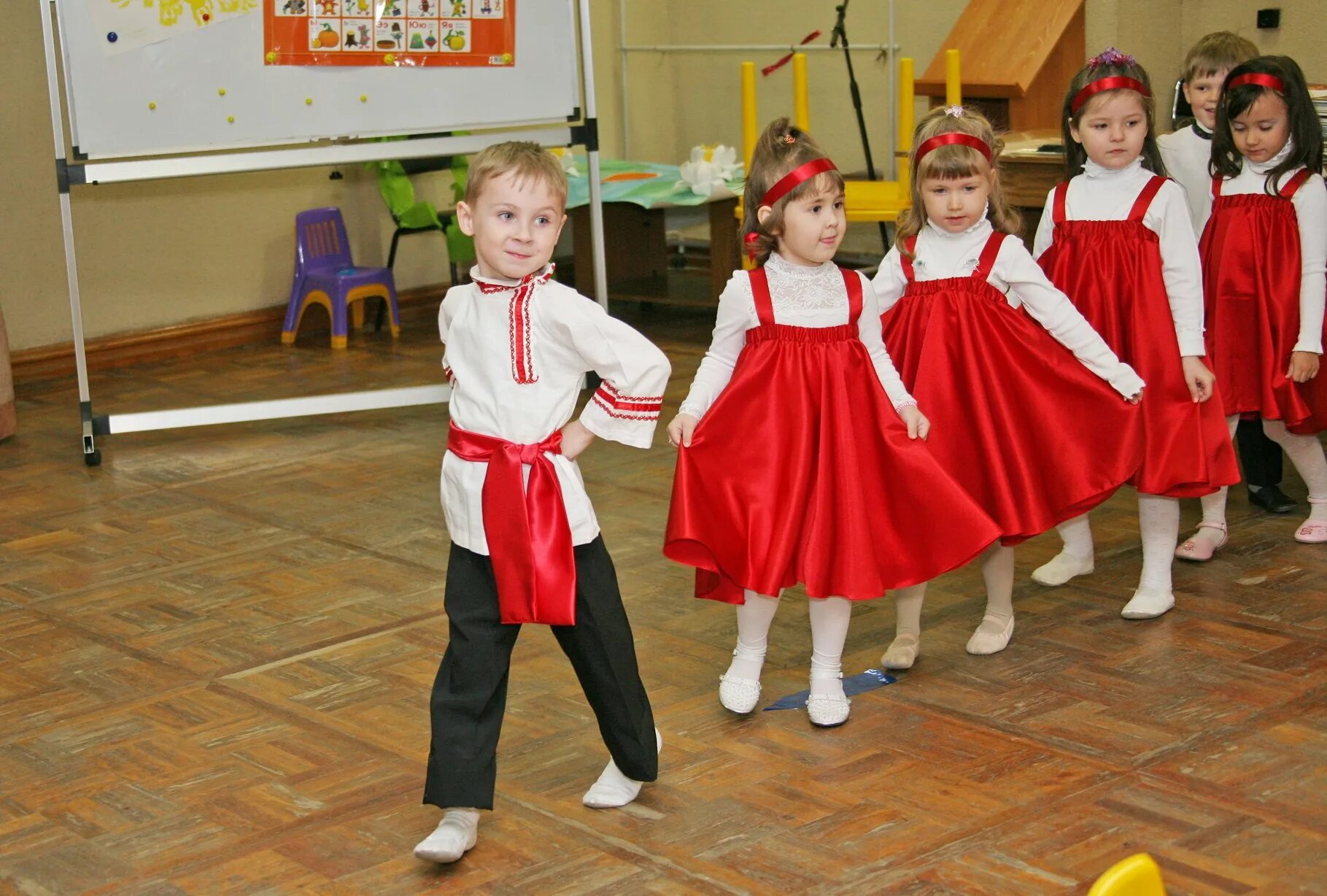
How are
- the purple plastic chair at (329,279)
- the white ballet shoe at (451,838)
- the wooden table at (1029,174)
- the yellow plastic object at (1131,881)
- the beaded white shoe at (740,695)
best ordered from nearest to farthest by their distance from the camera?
the yellow plastic object at (1131,881) → the white ballet shoe at (451,838) → the beaded white shoe at (740,695) → the wooden table at (1029,174) → the purple plastic chair at (329,279)

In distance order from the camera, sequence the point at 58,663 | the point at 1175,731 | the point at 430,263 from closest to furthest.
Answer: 1. the point at 1175,731
2. the point at 58,663
3. the point at 430,263

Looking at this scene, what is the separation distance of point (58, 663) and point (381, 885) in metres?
1.30

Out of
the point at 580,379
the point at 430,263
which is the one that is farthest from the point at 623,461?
the point at 430,263

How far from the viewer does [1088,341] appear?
303cm

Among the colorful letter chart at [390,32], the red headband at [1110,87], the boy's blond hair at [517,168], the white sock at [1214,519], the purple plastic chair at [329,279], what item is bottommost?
the white sock at [1214,519]

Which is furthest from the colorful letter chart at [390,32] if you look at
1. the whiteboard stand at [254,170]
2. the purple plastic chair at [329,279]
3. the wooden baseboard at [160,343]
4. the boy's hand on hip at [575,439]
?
the boy's hand on hip at [575,439]

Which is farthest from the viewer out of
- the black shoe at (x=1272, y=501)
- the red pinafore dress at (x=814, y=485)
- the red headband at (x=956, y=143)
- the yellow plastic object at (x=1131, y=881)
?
the black shoe at (x=1272, y=501)

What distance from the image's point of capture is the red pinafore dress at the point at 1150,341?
126 inches

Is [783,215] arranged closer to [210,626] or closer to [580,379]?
[580,379]

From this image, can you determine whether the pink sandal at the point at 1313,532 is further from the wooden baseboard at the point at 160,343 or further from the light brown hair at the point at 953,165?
the wooden baseboard at the point at 160,343

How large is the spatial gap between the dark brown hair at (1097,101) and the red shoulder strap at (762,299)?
919mm

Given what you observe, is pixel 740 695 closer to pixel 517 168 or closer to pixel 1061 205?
pixel 517 168

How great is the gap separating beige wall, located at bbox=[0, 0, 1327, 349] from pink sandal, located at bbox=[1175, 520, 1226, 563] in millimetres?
2421

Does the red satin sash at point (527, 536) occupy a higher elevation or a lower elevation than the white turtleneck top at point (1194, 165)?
lower
